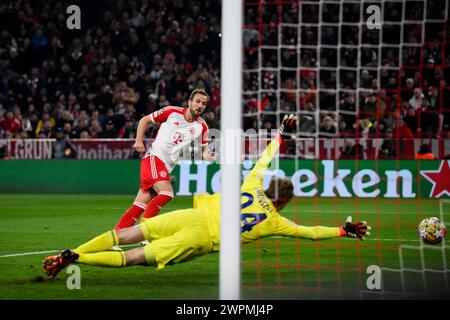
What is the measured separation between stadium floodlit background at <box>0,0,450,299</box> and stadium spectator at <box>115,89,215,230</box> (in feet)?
2.85

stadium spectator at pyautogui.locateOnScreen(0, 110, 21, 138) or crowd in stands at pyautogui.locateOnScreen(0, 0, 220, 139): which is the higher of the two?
crowd in stands at pyautogui.locateOnScreen(0, 0, 220, 139)

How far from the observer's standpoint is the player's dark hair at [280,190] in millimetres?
7922

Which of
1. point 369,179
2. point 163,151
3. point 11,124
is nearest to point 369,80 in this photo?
point 369,179

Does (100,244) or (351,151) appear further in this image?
(351,151)

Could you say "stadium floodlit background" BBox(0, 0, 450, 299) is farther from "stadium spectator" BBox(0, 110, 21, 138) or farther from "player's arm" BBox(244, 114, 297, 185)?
"player's arm" BBox(244, 114, 297, 185)

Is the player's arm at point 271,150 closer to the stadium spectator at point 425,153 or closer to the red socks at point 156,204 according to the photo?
the red socks at point 156,204

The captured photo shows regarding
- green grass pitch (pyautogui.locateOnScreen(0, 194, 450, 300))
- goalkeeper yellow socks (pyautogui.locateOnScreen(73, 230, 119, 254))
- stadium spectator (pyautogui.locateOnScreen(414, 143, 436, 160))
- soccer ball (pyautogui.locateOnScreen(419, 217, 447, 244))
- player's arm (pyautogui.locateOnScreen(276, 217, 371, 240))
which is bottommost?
green grass pitch (pyautogui.locateOnScreen(0, 194, 450, 300))

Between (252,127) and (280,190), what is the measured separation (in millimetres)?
10651

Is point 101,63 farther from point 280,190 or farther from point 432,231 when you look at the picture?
point 280,190

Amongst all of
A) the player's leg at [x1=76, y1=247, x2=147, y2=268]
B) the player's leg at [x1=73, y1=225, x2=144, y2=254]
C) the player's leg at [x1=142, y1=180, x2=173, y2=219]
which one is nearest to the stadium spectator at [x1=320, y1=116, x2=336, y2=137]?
the player's leg at [x1=142, y1=180, x2=173, y2=219]

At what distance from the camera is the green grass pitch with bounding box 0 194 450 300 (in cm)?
780

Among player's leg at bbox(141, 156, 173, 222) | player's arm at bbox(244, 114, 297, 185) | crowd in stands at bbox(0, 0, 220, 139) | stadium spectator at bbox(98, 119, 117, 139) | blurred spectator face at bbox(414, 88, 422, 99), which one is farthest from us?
crowd in stands at bbox(0, 0, 220, 139)

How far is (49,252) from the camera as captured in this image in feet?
33.9

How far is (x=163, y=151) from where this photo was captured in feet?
34.6
